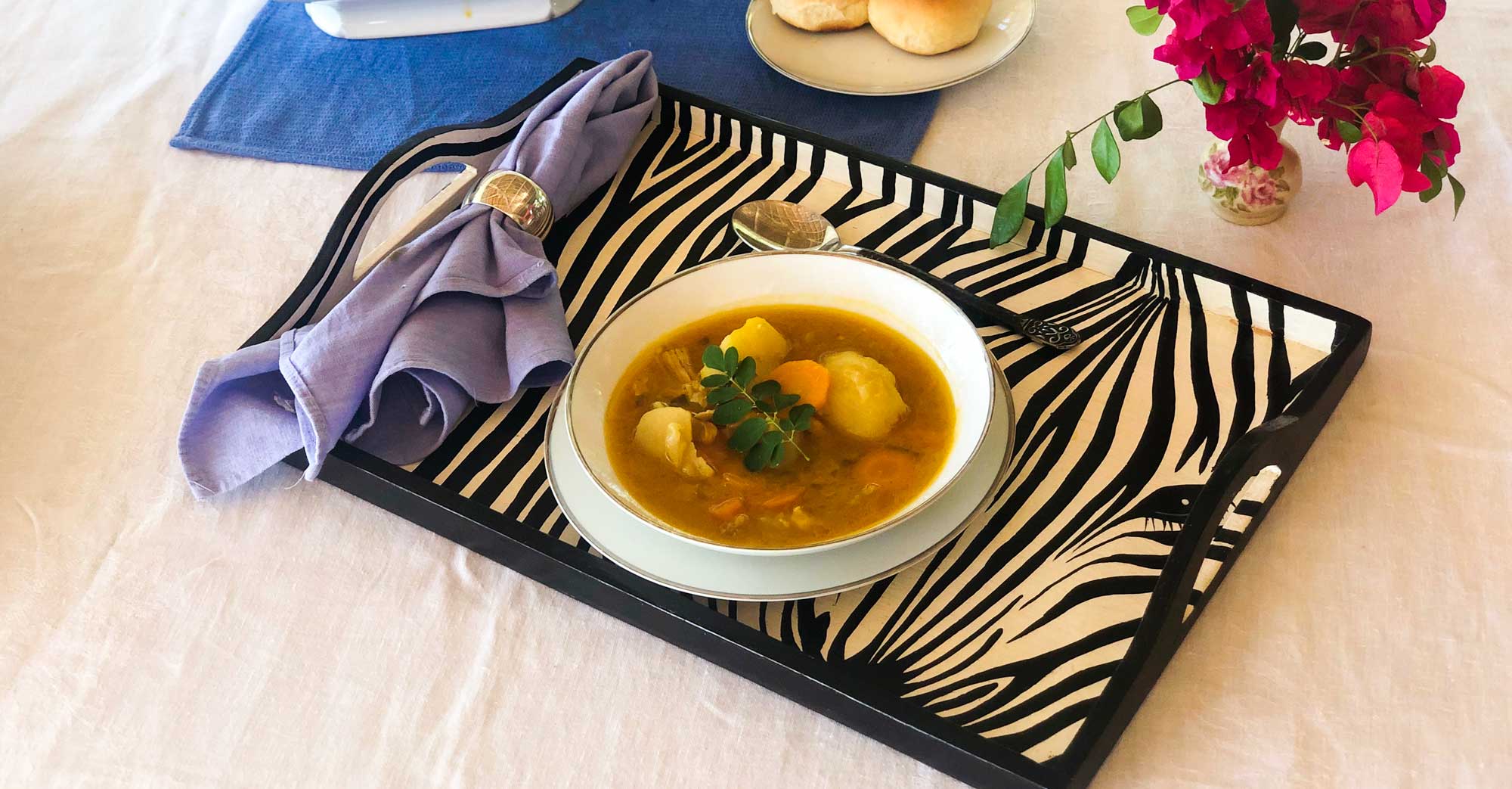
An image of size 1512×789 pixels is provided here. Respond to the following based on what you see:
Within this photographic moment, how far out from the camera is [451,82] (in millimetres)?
1653

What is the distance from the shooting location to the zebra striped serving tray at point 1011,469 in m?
0.87

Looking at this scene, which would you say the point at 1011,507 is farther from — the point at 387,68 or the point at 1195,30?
the point at 387,68

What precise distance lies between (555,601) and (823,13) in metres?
0.94

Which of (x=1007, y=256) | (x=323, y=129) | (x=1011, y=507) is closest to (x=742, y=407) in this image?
(x=1011, y=507)

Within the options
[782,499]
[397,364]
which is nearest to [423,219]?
[397,364]

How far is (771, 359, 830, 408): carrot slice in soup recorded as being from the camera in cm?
100

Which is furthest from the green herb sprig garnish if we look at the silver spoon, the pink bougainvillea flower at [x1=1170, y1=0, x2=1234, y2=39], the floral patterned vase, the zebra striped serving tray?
the floral patterned vase

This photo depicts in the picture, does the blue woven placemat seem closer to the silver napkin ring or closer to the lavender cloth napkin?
the silver napkin ring

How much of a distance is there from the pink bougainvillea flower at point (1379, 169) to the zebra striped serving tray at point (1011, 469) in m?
0.12

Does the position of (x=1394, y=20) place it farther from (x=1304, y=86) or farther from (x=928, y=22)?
(x=928, y=22)

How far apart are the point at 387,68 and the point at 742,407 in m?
1.03

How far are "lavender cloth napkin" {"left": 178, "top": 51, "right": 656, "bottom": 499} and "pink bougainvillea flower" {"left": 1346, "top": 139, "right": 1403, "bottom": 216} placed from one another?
76 cm

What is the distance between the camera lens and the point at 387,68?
1.69m

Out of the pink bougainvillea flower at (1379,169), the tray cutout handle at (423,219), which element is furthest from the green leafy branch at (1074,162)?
the tray cutout handle at (423,219)
